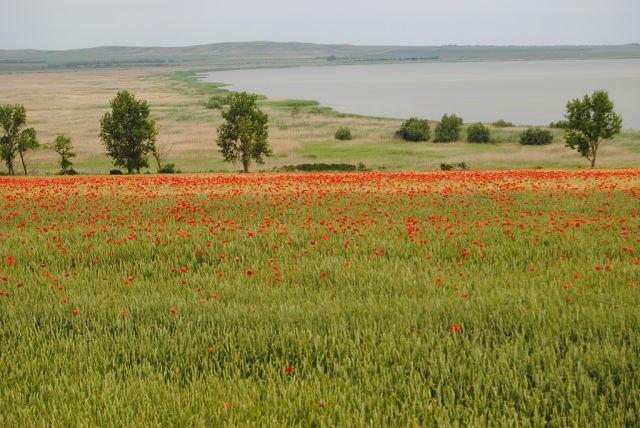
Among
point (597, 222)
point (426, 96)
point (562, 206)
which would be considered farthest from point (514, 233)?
point (426, 96)

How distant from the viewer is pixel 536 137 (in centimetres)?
8200

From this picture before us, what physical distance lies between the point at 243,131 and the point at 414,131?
39.0m

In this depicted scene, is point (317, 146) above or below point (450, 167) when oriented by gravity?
below

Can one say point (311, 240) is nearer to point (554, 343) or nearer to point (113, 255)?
point (113, 255)

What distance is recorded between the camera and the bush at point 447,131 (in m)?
92.1

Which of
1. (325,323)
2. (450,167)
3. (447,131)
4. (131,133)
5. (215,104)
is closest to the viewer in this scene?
(325,323)

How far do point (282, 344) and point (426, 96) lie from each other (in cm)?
17128

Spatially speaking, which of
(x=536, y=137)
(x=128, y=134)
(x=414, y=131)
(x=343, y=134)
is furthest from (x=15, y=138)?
(x=536, y=137)

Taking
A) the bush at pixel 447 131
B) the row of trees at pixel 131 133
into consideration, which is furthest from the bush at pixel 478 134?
the row of trees at pixel 131 133

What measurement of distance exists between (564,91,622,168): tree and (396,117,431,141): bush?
116 feet

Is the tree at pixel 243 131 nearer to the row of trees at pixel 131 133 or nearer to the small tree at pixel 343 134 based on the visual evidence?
the row of trees at pixel 131 133

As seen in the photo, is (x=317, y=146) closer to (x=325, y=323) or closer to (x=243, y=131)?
(x=243, y=131)

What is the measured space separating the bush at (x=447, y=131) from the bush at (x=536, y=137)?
39.4 feet

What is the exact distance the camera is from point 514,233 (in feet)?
36.9
